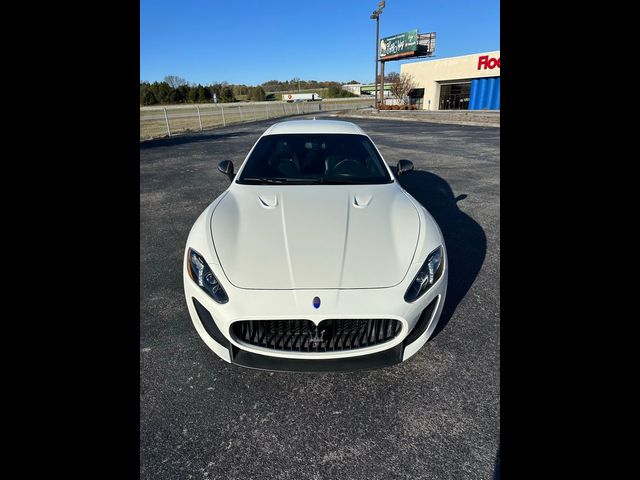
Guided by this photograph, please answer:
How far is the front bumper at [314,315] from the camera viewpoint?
5.00 feet

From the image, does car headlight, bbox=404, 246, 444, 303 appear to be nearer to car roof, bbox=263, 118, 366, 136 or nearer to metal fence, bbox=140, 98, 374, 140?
car roof, bbox=263, 118, 366, 136

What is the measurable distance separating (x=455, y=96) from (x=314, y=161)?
3845cm

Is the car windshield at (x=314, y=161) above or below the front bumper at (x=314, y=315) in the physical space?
above

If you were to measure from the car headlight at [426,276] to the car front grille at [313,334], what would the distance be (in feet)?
0.61

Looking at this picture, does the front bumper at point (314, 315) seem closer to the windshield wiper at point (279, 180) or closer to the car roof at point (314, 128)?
the windshield wiper at point (279, 180)

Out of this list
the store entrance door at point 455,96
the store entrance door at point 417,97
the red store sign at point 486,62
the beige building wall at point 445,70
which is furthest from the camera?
the store entrance door at point 417,97

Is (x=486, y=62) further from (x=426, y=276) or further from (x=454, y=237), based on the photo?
(x=426, y=276)

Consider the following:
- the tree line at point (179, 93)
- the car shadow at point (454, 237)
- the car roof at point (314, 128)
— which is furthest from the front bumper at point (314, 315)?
the tree line at point (179, 93)

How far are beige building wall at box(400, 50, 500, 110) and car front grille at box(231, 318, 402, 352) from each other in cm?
3474

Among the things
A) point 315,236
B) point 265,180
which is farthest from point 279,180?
point 315,236
